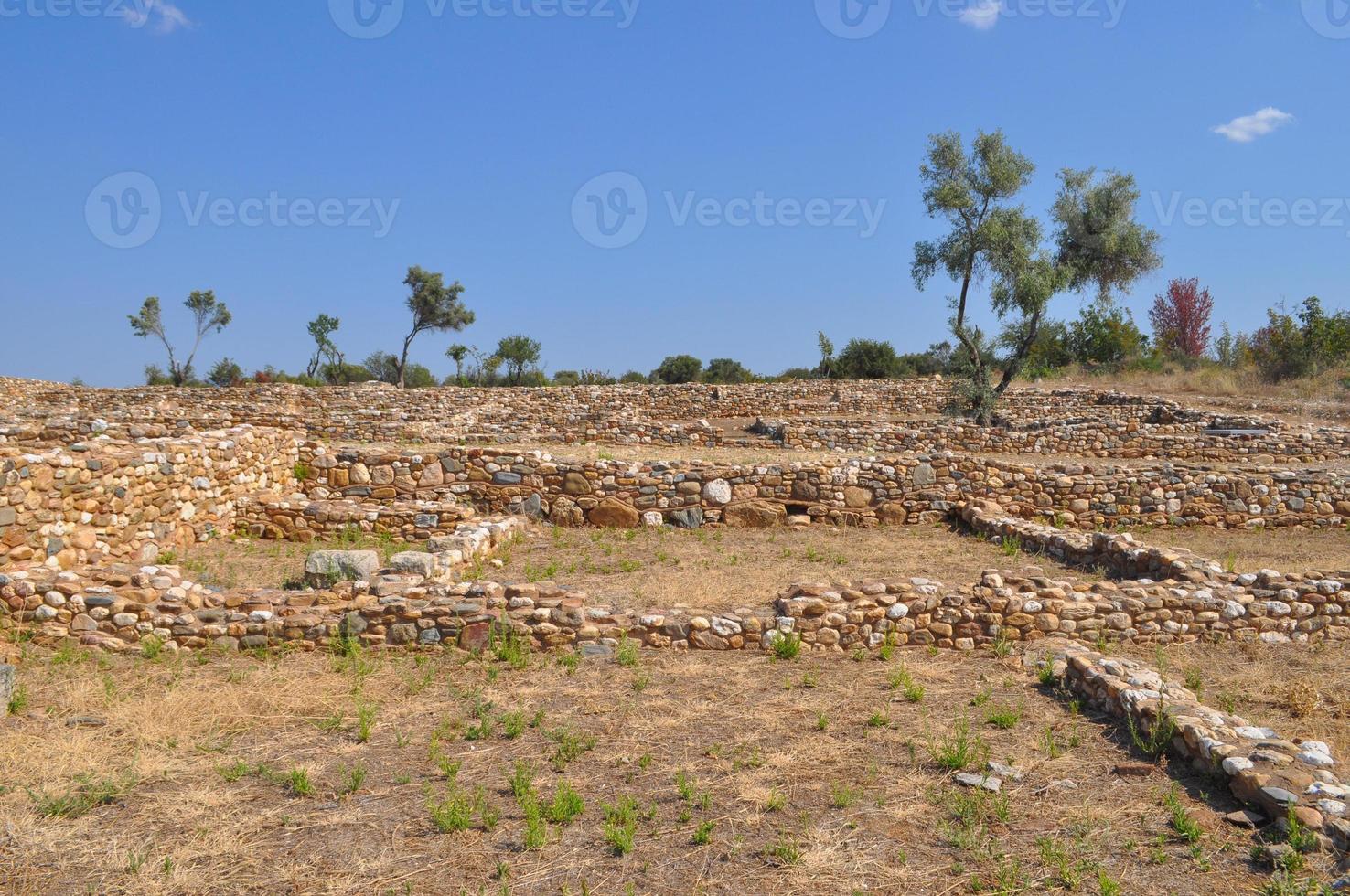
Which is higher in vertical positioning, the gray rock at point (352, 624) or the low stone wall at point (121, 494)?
the low stone wall at point (121, 494)

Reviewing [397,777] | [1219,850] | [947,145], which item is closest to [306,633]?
[397,777]

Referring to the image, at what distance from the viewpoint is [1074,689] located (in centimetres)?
626

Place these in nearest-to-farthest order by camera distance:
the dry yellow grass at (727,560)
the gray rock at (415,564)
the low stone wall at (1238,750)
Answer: the low stone wall at (1238,750)
the gray rock at (415,564)
the dry yellow grass at (727,560)

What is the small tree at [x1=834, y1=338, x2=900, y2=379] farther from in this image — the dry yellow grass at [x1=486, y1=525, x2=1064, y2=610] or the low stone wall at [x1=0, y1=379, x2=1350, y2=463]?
the dry yellow grass at [x1=486, y1=525, x2=1064, y2=610]

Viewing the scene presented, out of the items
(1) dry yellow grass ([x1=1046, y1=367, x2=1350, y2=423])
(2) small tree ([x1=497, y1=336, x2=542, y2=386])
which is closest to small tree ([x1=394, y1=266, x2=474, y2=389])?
(2) small tree ([x1=497, y1=336, x2=542, y2=386])

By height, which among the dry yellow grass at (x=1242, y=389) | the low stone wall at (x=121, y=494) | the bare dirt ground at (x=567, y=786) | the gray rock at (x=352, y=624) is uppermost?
the dry yellow grass at (x=1242, y=389)

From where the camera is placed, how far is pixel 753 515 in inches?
548

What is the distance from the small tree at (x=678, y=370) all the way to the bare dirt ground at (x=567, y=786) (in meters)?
43.3

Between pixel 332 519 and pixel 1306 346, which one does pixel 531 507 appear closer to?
pixel 332 519

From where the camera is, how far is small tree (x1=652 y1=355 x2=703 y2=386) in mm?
→ 49616

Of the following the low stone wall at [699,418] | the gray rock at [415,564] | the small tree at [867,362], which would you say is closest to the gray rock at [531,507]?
the gray rock at [415,564]

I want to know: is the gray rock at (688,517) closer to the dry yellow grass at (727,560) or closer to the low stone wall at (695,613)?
the dry yellow grass at (727,560)

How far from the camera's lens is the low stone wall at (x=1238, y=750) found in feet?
13.5

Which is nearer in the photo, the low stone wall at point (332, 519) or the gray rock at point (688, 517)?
the low stone wall at point (332, 519)
